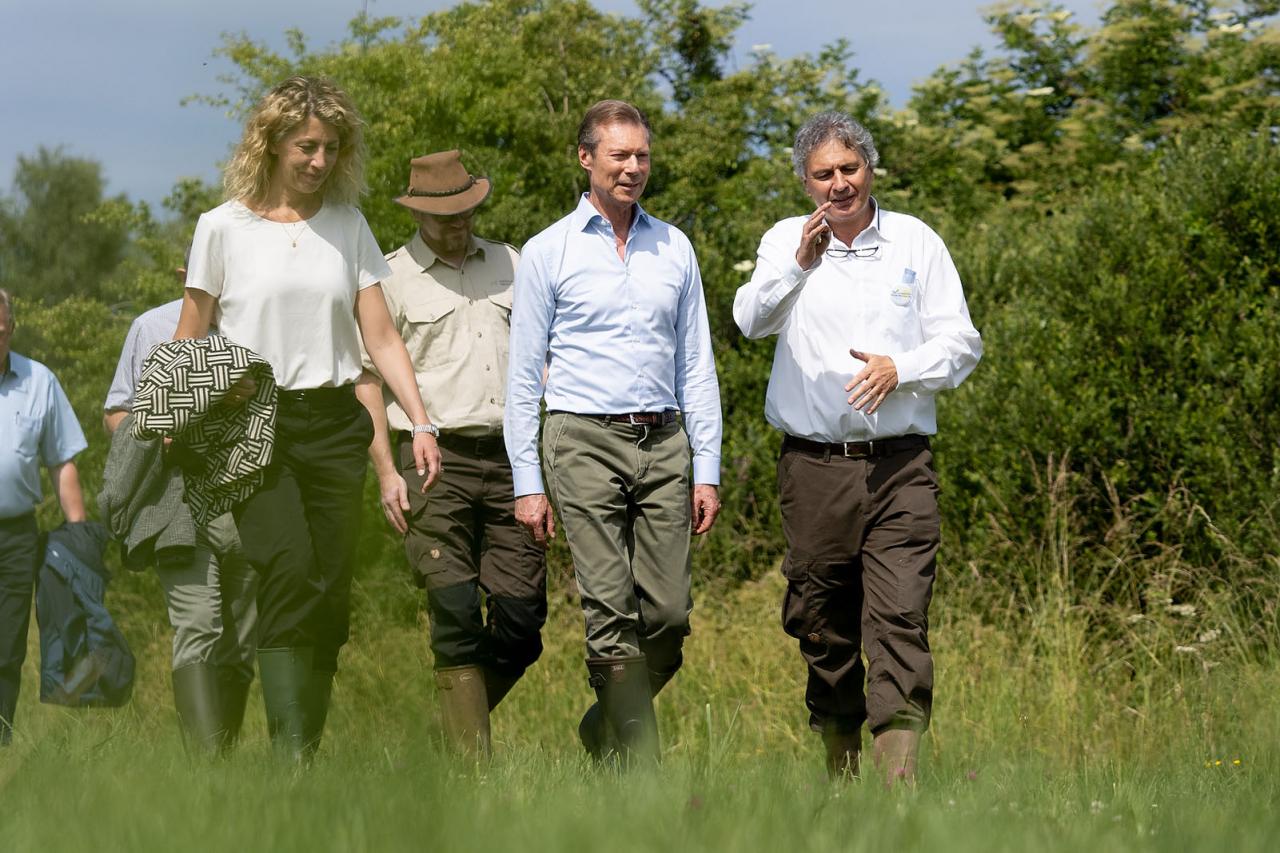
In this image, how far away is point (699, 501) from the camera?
5.07 meters

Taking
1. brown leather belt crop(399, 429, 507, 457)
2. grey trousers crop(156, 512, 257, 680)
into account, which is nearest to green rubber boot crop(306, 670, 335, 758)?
grey trousers crop(156, 512, 257, 680)

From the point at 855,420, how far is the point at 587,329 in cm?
91

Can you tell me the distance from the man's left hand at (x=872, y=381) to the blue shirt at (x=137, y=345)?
2.59 m

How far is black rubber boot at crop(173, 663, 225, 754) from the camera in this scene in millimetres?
2363

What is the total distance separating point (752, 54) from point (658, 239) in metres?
12.3

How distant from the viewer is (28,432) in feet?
21.0

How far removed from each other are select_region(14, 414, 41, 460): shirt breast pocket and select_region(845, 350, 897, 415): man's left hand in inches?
143

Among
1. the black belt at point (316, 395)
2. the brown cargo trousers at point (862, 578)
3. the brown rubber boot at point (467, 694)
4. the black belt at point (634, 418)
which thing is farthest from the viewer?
the brown rubber boot at point (467, 694)

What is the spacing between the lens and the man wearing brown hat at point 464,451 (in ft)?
17.8

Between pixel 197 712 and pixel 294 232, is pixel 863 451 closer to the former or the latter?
pixel 294 232

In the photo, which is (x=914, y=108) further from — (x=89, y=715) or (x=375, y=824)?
(x=375, y=824)

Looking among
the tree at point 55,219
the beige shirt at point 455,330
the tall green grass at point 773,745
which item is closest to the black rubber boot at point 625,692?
the tall green grass at point 773,745

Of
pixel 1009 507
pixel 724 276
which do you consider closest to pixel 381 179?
pixel 724 276

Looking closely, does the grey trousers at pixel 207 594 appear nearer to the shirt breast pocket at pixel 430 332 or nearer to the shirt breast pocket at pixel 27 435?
the shirt breast pocket at pixel 430 332
